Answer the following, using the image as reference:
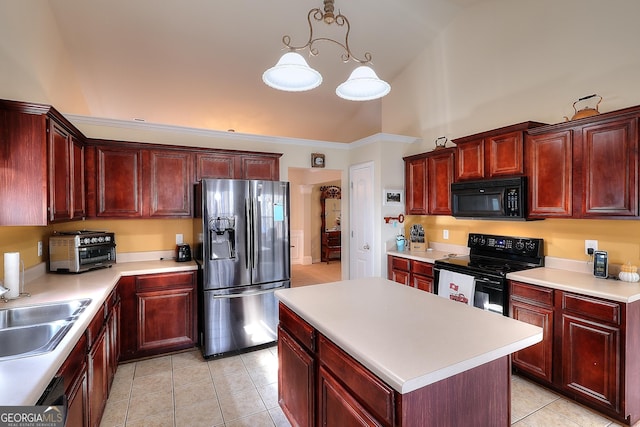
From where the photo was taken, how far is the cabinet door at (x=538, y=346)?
2.49 metres

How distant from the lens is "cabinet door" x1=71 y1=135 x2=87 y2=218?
2722 mm

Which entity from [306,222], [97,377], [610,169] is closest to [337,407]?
[97,377]

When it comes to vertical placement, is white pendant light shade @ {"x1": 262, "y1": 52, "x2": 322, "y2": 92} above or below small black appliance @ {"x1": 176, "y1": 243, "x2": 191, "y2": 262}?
above

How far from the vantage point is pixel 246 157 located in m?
3.87

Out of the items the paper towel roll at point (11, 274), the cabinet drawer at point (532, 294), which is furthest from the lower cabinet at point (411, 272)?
the paper towel roll at point (11, 274)

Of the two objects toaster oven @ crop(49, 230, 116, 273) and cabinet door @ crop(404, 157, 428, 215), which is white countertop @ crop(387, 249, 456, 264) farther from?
toaster oven @ crop(49, 230, 116, 273)

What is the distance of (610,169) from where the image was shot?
2.35m

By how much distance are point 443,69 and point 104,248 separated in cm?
463

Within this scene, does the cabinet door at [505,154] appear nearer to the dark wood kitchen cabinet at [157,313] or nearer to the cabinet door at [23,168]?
the dark wood kitchen cabinet at [157,313]

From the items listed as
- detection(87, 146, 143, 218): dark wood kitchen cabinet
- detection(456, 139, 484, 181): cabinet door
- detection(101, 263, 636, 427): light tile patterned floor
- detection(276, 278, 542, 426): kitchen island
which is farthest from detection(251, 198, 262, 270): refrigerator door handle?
detection(456, 139, 484, 181): cabinet door

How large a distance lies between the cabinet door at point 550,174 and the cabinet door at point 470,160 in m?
0.49

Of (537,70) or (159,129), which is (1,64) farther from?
(537,70)

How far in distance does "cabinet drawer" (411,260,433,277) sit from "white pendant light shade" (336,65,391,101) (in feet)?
7.33

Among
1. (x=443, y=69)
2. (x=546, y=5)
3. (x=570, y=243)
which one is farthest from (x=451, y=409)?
(x=443, y=69)
